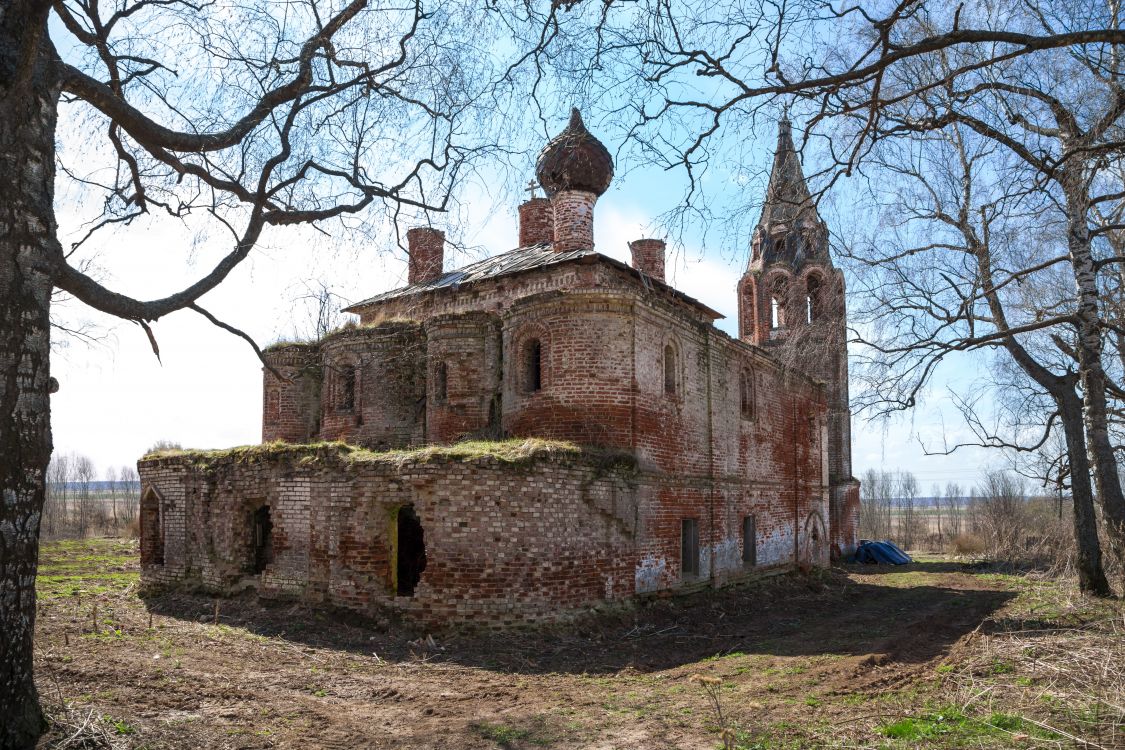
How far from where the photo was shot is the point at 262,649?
10742mm

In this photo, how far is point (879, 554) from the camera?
30594mm

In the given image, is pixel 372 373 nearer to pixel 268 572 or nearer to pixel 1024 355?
pixel 268 572

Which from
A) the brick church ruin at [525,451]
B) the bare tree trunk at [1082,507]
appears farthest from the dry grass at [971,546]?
the bare tree trunk at [1082,507]

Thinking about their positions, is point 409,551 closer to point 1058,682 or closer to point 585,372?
point 585,372

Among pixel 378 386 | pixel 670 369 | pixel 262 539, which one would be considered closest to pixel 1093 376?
pixel 670 369

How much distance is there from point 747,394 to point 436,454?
10219mm

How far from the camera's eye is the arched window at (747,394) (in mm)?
19422

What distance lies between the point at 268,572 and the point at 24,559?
854 centimetres

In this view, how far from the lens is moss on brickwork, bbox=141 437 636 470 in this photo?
1187 cm

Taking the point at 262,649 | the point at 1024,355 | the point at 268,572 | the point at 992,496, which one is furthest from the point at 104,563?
the point at 992,496

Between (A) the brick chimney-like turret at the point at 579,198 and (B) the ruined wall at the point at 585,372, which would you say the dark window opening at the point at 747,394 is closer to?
(A) the brick chimney-like turret at the point at 579,198

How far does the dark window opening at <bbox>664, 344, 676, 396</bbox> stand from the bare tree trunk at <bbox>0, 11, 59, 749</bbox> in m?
11.5

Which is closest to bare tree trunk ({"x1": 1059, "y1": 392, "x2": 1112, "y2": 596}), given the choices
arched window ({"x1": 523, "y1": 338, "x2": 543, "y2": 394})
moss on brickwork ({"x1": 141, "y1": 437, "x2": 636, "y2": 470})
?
moss on brickwork ({"x1": 141, "y1": 437, "x2": 636, "y2": 470})

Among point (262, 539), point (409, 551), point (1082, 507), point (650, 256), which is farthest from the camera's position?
point (650, 256)
